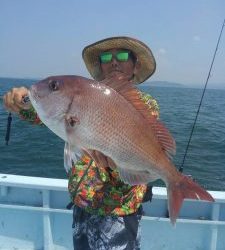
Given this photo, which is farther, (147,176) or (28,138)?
(28,138)

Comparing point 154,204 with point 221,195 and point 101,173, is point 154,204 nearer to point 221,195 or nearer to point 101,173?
point 221,195

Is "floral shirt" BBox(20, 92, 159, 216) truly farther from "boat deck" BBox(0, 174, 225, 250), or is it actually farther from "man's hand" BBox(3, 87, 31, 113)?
"boat deck" BBox(0, 174, 225, 250)

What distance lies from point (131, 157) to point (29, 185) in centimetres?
237

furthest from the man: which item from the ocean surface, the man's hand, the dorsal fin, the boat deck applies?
the ocean surface

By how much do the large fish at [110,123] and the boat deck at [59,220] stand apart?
1.99 m

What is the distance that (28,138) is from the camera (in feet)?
49.7

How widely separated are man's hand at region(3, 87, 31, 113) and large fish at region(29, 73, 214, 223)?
0.52m

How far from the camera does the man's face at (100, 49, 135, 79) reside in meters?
3.23

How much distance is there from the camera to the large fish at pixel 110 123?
2119mm

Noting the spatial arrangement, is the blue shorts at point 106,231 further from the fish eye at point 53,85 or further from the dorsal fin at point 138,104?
the fish eye at point 53,85

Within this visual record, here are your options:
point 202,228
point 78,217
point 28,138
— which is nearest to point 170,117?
point 28,138

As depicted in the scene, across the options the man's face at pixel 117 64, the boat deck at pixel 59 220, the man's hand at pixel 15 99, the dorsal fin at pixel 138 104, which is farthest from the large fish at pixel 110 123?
the boat deck at pixel 59 220

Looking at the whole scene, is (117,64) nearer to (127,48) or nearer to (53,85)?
(127,48)

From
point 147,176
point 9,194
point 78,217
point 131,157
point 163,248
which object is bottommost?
point 163,248
